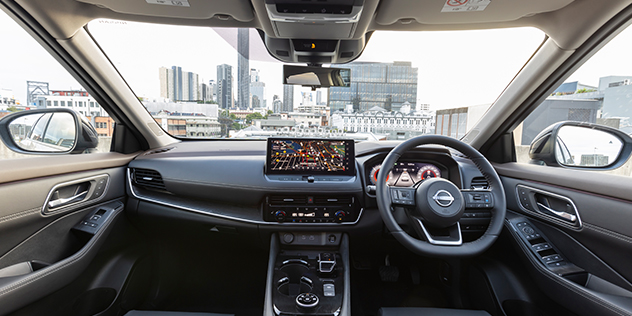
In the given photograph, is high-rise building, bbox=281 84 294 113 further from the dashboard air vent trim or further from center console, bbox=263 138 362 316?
the dashboard air vent trim

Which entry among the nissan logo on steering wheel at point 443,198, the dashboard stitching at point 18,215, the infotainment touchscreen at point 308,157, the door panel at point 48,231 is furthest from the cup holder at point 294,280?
the dashboard stitching at point 18,215

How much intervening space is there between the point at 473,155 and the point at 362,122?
3.27 feet

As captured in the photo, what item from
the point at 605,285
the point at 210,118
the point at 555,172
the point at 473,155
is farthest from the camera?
the point at 210,118

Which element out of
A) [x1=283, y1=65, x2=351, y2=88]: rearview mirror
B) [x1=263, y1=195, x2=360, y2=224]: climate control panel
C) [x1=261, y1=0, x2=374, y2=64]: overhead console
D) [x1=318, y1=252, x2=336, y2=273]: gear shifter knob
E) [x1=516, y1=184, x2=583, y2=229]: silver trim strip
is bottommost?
[x1=318, y1=252, x2=336, y2=273]: gear shifter knob

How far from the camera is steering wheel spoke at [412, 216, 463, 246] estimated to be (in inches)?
71.4

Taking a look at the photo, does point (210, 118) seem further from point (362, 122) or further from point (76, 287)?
point (76, 287)

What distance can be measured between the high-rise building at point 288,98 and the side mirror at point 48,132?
5.32ft

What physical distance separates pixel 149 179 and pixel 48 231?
767 mm

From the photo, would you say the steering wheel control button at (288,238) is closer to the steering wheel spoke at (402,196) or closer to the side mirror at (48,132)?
the steering wheel spoke at (402,196)

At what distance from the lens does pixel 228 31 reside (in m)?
2.37

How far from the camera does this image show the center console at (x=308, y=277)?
83.3 inches

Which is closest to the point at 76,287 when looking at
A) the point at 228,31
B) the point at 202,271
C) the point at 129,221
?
the point at 129,221

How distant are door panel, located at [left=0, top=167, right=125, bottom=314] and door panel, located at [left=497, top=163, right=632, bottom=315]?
9.79 ft

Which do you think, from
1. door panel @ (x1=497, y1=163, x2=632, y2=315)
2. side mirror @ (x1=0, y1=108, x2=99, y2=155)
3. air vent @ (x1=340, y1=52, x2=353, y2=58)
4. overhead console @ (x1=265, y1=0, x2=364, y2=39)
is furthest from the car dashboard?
overhead console @ (x1=265, y1=0, x2=364, y2=39)
